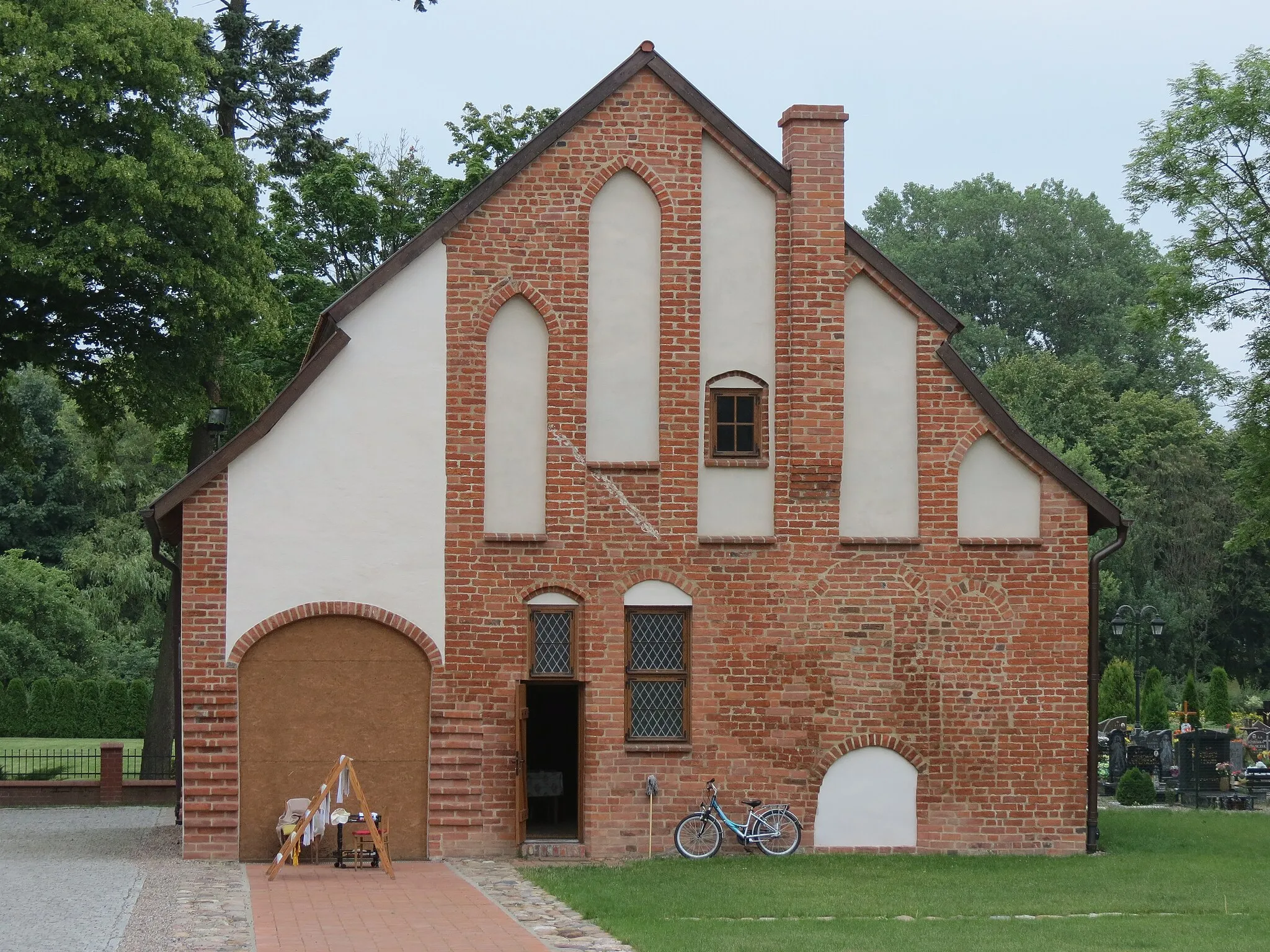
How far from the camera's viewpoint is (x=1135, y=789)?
27000mm

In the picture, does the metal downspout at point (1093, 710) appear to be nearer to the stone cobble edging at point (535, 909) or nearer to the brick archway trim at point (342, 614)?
the stone cobble edging at point (535, 909)

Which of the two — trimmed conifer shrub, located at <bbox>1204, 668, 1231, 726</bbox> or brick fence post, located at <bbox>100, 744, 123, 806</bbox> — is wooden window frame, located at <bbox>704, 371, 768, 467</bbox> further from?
trimmed conifer shrub, located at <bbox>1204, 668, 1231, 726</bbox>

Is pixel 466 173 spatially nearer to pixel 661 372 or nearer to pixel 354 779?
pixel 661 372

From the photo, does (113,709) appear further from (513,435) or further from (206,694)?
(513,435)

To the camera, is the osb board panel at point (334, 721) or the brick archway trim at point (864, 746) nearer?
the osb board panel at point (334, 721)

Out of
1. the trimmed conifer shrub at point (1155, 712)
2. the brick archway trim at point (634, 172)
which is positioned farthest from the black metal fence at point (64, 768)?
the trimmed conifer shrub at point (1155, 712)

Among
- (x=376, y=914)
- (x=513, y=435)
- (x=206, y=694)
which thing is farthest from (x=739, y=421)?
(x=376, y=914)

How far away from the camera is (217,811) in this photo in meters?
18.0

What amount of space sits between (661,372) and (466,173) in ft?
57.4

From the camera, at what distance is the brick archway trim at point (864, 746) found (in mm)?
19016

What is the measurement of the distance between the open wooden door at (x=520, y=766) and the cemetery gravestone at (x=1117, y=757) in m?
14.3

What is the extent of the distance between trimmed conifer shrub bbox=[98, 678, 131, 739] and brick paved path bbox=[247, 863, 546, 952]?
29455 millimetres

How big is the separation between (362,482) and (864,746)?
6452 millimetres

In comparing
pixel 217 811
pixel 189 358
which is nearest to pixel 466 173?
pixel 189 358
